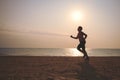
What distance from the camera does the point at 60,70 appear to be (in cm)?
937

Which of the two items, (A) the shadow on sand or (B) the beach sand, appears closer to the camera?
(A) the shadow on sand

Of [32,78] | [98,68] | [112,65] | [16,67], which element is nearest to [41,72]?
[32,78]

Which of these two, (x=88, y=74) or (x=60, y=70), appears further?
(x=60, y=70)

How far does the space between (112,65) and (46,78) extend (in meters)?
3.86

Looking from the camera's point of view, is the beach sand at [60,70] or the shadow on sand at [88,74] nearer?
the shadow on sand at [88,74]

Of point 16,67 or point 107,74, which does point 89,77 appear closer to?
point 107,74

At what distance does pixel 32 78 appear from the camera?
26.5ft

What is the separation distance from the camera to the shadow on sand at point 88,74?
8188 millimetres

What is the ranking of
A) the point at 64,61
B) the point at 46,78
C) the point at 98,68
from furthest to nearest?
the point at 64,61 < the point at 98,68 < the point at 46,78

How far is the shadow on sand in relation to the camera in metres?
8.19

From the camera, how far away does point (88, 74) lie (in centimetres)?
879

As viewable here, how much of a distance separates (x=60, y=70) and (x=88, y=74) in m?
1.23

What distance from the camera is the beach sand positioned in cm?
830

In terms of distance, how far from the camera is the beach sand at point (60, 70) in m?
8.30
